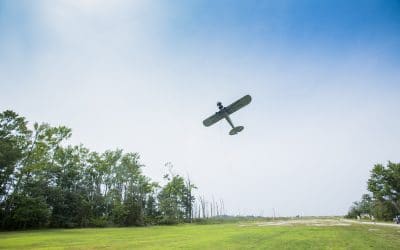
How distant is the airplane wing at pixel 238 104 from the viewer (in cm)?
1723

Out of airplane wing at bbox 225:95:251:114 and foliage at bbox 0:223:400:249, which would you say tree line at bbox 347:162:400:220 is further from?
airplane wing at bbox 225:95:251:114

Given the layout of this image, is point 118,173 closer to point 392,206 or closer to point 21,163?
point 21,163

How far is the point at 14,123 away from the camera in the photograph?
1677 inches

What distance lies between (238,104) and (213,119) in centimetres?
200

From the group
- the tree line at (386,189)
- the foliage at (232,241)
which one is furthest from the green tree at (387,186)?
the foliage at (232,241)

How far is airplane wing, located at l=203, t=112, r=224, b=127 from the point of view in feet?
56.7

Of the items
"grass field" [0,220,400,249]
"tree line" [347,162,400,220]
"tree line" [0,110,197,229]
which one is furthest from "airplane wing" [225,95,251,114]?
"tree line" [347,162,400,220]

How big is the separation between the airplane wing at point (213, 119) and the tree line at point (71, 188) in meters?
37.3

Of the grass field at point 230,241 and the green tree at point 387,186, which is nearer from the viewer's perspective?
the grass field at point 230,241

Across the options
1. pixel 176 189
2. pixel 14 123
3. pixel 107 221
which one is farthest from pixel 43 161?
pixel 176 189

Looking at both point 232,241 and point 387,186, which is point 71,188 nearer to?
point 232,241

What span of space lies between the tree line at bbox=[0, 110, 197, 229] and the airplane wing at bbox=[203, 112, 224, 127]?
122 ft

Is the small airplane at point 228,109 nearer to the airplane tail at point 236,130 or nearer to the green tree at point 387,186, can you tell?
the airplane tail at point 236,130

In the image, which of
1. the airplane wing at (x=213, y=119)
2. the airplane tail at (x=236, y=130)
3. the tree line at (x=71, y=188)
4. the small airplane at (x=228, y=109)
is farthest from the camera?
the tree line at (x=71, y=188)
